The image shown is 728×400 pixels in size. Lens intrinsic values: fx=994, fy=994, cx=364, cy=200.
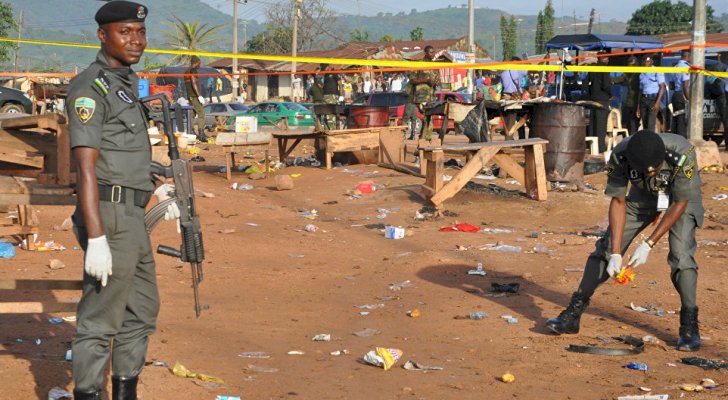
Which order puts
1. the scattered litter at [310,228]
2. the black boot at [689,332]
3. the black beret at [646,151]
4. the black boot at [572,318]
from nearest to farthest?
the black beret at [646,151] → the black boot at [689,332] → the black boot at [572,318] → the scattered litter at [310,228]

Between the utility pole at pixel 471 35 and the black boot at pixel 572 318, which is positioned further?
the utility pole at pixel 471 35

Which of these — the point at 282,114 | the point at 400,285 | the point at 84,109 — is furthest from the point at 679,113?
the point at 282,114

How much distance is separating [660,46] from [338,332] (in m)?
18.8

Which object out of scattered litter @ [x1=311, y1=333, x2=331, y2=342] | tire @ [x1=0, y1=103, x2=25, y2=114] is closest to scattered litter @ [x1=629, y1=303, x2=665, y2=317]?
scattered litter @ [x1=311, y1=333, x2=331, y2=342]

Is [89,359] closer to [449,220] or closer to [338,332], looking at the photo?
[338,332]

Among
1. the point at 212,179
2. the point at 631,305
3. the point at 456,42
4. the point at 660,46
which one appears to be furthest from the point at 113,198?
the point at 456,42

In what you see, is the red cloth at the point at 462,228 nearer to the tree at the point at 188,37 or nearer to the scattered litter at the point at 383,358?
the scattered litter at the point at 383,358

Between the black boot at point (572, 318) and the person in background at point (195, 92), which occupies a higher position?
the person in background at point (195, 92)

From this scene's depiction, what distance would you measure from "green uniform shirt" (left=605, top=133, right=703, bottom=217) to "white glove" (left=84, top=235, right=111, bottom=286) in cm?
358

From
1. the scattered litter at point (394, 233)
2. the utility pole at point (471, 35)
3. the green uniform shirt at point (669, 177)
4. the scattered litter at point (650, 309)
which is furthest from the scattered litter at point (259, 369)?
the utility pole at point (471, 35)

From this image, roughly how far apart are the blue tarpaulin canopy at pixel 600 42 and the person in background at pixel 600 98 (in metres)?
0.81

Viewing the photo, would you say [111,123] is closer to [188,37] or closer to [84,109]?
[84,109]

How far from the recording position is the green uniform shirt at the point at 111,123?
4.25 m

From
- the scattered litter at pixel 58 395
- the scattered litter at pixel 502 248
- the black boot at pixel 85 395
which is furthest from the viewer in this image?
the scattered litter at pixel 502 248
